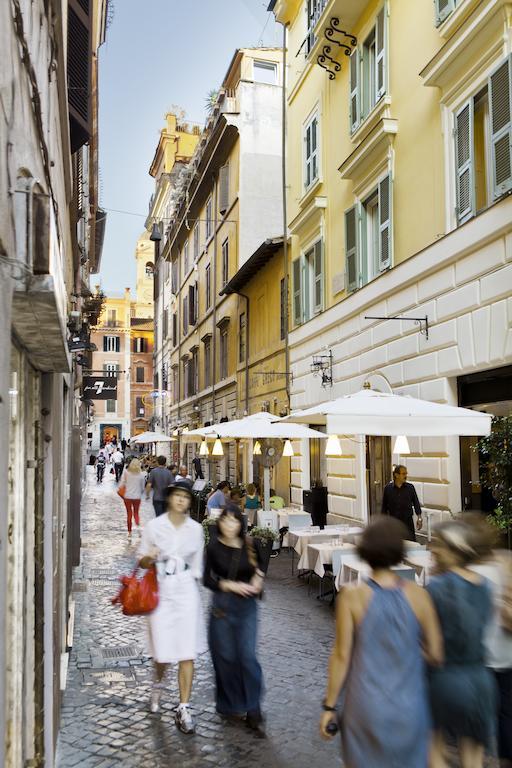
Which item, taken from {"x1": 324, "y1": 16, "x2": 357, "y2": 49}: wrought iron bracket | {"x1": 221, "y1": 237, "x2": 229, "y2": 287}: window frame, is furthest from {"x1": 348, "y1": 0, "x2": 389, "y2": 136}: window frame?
{"x1": 221, "y1": 237, "x2": 229, "y2": 287}: window frame

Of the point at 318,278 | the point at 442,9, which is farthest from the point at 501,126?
the point at 318,278

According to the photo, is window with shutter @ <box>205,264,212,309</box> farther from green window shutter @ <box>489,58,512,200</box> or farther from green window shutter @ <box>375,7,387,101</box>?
green window shutter @ <box>489,58,512,200</box>

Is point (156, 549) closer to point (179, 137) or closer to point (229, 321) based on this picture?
point (229, 321)

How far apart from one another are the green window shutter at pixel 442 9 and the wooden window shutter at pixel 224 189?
58.1 ft

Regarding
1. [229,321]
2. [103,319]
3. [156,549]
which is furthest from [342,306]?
[103,319]

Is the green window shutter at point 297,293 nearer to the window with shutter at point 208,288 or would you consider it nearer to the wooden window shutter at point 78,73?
the wooden window shutter at point 78,73

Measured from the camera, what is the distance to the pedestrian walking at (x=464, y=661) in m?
3.71

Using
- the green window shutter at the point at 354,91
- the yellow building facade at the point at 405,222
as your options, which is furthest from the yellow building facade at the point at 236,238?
the green window shutter at the point at 354,91

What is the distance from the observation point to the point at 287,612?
9469 millimetres

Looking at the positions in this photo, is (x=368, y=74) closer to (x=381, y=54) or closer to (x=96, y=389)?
(x=381, y=54)

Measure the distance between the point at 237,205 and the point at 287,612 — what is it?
19.9m

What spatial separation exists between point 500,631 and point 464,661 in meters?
0.40

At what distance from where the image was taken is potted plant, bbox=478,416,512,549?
24.6ft

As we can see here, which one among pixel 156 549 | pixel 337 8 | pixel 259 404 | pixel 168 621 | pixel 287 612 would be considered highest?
pixel 337 8
